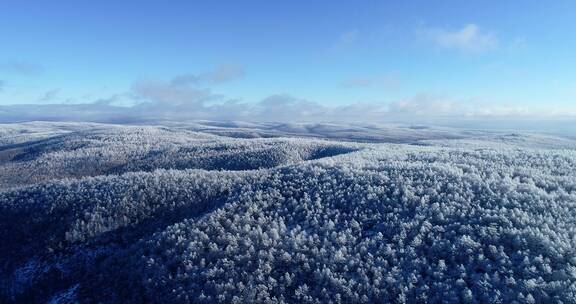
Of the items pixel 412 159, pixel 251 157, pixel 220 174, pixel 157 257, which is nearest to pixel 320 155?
pixel 251 157

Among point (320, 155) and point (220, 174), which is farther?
point (320, 155)

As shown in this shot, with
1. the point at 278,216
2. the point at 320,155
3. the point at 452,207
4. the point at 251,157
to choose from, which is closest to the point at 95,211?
the point at 278,216

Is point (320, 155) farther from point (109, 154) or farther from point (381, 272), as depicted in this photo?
point (381, 272)

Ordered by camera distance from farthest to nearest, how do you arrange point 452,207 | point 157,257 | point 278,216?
point 278,216, point 452,207, point 157,257

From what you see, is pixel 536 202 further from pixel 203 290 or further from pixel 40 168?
pixel 40 168

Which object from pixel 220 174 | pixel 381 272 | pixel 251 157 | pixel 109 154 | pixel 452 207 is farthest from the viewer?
pixel 109 154

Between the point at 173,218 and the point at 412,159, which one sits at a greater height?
the point at 412,159
